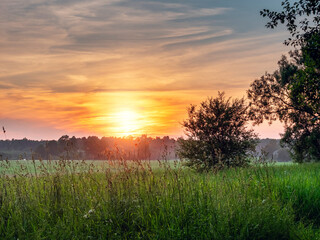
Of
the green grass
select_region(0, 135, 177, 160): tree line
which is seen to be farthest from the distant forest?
the green grass

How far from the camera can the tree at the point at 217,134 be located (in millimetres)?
21184

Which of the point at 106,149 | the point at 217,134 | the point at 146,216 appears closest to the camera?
the point at 146,216

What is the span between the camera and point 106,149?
9.85 m

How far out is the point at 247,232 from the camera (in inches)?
256

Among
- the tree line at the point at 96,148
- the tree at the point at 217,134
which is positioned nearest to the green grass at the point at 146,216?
the tree line at the point at 96,148

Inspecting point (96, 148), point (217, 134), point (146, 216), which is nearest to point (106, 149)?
point (146, 216)

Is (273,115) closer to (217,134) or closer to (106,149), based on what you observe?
(217,134)

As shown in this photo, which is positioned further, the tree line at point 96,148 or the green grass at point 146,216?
the tree line at point 96,148

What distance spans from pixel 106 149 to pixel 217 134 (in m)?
13.2

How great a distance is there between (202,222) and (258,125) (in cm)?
2046

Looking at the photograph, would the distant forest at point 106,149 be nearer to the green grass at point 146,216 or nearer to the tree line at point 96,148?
the tree line at point 96,148

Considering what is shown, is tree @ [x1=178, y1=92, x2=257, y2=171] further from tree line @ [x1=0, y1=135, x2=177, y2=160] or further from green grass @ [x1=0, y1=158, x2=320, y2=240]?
green grass @ [x1=0, y1=158, x2=320, y2=240]

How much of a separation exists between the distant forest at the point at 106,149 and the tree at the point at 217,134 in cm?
110

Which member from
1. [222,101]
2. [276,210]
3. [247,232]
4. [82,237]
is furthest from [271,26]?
[82,237]
